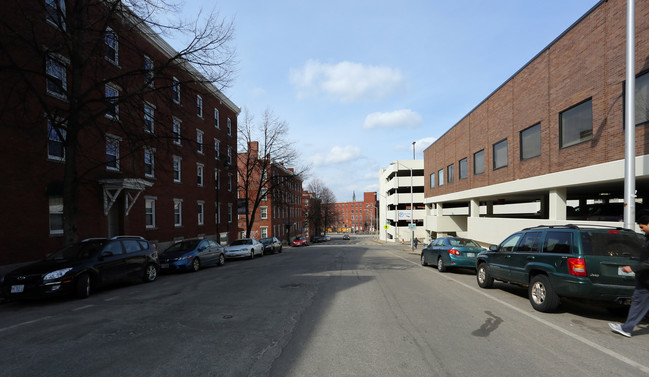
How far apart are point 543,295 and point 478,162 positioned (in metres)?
18.8

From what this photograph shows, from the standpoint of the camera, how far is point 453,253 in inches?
510

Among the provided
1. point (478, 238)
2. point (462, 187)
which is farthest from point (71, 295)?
point (462, 187)

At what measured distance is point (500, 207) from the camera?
2588cm

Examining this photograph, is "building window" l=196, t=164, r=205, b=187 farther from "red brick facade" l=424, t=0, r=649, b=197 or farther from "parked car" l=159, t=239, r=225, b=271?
"red brick facade" l=424, t=0, r=649, b=197

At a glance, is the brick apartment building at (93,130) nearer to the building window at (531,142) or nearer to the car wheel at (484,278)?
the car wheel at (484,278)

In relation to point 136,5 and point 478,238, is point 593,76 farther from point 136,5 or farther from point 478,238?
point 136,5

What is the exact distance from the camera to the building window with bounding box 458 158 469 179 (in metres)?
26.1

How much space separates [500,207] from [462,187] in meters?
3.03

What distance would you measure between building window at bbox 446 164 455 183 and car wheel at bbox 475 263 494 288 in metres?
20.8

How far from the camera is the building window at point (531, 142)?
16.4 metres

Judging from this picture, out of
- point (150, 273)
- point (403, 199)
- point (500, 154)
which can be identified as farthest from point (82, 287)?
point (403, 199)

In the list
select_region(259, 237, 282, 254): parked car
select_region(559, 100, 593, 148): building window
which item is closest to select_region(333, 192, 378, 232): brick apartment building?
Answer: select_region(259, 237, 282, 254): parked car

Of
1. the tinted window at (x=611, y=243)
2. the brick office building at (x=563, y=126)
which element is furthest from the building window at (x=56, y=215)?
the brick office building at (x=563, y=126)

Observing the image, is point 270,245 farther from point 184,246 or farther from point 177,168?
point 184,246
